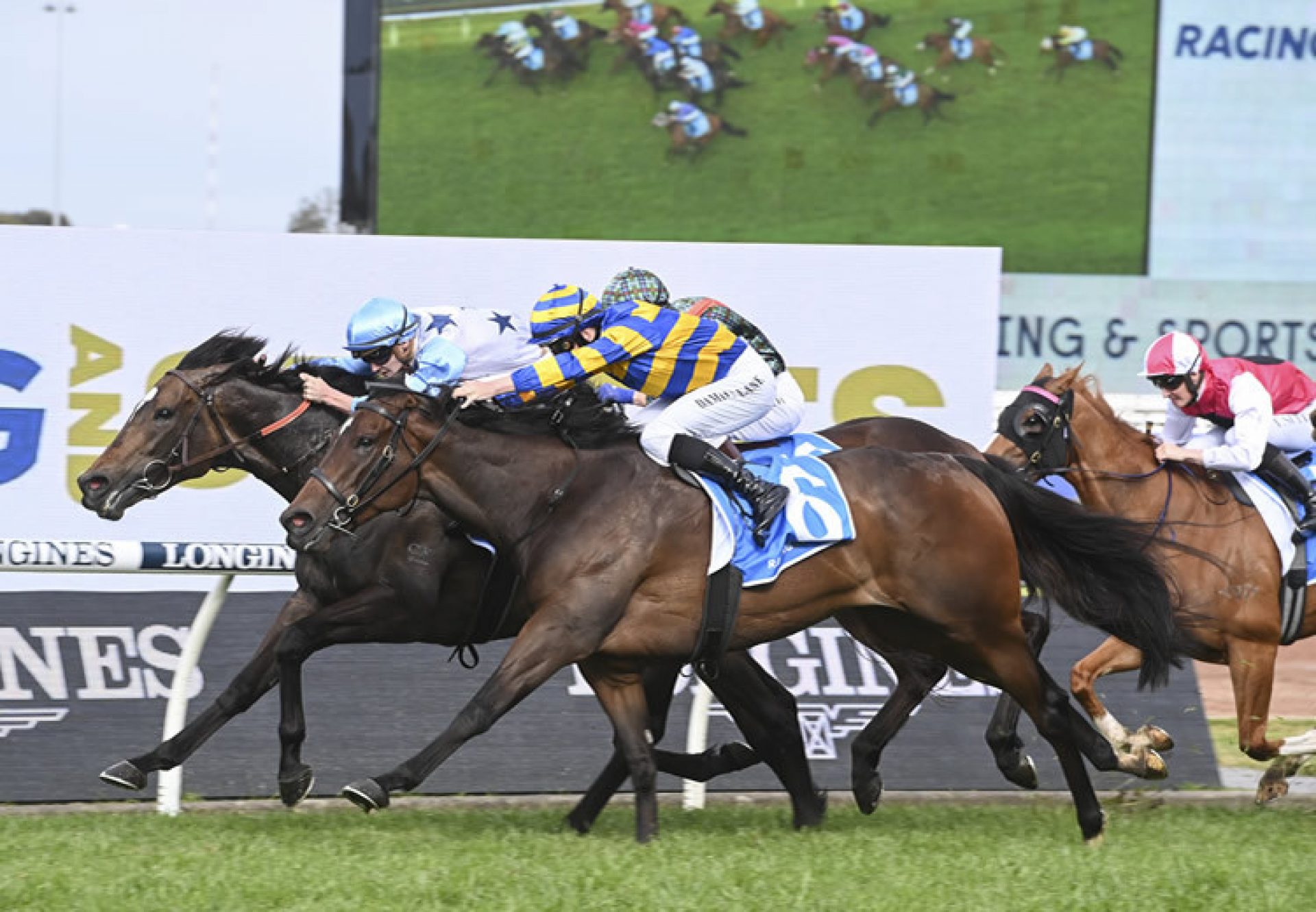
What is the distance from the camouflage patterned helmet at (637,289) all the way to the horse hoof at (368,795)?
194 centimetres

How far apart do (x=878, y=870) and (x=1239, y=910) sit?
0.88 m

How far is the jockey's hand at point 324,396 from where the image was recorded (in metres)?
6.24

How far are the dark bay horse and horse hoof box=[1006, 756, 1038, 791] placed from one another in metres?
1.02

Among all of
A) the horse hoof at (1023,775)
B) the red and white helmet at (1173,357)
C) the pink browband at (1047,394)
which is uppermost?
the red and white helmet at (1173,357)

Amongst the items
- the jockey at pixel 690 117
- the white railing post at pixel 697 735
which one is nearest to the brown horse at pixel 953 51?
the jockey at pixel 690 117

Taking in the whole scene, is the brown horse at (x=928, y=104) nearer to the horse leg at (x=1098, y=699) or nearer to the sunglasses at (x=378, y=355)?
the horse leg at (x=1098, y=699)

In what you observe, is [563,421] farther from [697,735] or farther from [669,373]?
[697,735]

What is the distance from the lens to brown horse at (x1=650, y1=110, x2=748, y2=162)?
2181cm

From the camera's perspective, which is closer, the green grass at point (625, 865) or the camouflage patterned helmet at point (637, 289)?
the green grass at point (625, 865)

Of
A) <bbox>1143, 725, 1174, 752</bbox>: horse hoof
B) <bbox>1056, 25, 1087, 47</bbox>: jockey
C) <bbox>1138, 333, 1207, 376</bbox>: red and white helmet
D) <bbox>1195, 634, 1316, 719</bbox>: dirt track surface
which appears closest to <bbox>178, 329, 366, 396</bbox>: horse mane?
<bbox>1138, 333, 1207, 376</bbox>: red and white helmet

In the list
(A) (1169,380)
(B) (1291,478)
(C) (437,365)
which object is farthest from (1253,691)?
(C) (437,365)

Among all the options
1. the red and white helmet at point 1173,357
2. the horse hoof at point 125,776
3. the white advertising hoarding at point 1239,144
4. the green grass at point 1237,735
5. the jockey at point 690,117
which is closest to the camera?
the horse hoof at point 125,776

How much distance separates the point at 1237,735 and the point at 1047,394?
1.92 metres

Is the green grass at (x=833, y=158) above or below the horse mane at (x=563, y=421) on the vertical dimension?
above
